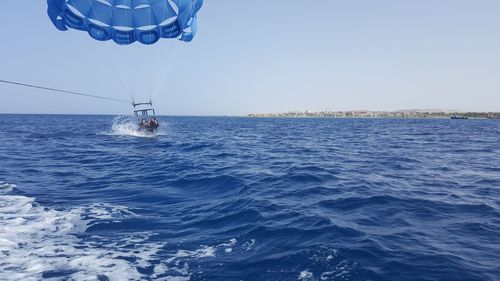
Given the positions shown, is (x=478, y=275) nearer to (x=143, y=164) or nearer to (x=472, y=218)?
(x=472, y=218)

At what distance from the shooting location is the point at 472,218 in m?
9.48

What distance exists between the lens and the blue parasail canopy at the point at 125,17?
1775 cm

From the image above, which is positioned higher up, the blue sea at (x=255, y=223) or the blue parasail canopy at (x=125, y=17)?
the blue parasail canopy at (x=125, y=17)

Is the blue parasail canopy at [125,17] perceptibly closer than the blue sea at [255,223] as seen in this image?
No

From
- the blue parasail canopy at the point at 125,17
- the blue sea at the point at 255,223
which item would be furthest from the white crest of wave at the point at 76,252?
the blue parasail canopy at the point at 125,17

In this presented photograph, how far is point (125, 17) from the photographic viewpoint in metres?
18.6

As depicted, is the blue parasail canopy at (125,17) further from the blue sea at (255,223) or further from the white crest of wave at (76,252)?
the white crest of wave at (76,252)

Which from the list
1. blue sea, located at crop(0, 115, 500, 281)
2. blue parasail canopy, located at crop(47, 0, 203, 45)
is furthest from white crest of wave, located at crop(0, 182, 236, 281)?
blue parasail canopy, located at crop(47, 0, 203, 45)

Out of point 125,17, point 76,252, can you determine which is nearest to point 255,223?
point 76,252

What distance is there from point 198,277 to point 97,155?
70.4 ft

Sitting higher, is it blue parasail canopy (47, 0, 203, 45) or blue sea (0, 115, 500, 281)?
blue parasail canopy (47, 0, 203, 45)

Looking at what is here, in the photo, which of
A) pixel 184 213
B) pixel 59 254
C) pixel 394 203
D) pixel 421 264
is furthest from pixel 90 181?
pixel 421 264

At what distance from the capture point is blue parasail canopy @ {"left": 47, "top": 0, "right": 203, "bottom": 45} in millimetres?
17750

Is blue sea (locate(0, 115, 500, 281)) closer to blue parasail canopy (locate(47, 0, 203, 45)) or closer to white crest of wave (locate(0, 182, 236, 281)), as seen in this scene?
white crest of wave (locate(0, 182, 236, 281))
